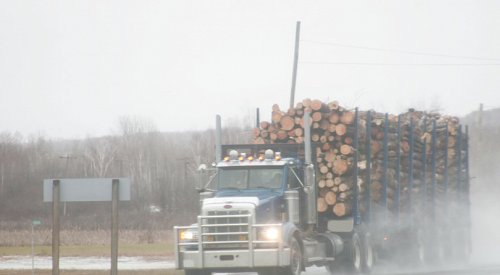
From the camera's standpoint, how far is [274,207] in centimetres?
2109

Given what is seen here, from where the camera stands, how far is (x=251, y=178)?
21703mm

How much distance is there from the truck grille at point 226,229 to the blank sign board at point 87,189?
1.99 metres

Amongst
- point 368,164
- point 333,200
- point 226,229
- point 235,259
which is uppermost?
point 368,164

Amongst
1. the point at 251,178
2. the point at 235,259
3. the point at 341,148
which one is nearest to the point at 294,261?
the point at 235,259

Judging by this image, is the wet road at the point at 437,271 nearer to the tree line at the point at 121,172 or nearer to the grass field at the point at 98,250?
the grass field at the point at 98,250

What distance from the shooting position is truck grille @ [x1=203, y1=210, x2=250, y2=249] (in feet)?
66.5

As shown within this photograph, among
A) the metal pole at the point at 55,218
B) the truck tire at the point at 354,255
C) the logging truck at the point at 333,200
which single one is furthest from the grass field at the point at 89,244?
the metal pole at the point at 55,218

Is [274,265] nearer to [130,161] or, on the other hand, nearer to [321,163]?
[321,163]

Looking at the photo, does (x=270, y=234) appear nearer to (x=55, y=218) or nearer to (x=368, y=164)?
(x=55, y=218)

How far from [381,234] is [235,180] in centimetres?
639

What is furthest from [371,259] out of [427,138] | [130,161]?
[130,161]

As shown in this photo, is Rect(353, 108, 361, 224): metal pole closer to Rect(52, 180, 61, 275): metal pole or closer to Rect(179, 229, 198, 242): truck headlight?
Rect(179, 229, 198, 242): truck headlight

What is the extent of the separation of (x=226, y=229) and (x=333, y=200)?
4.54m

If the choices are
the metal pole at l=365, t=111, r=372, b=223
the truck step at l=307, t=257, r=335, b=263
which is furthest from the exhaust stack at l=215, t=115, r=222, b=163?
the metal pole at l=365, t=111, r=372, b=223
